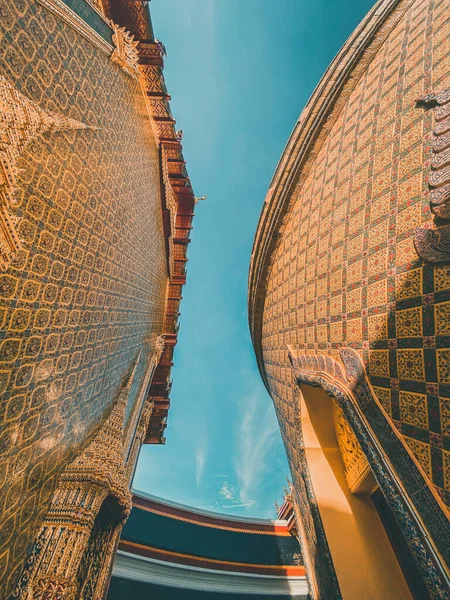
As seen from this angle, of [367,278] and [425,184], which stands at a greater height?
[425,184]

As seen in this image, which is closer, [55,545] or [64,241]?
[55,545]

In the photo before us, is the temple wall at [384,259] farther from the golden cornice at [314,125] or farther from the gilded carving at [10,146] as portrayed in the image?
the gilded carving at [10,146]

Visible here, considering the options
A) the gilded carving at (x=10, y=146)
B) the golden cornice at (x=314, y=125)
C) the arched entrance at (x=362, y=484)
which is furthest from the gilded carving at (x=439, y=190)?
the gilded carving at (x=10, y=146)

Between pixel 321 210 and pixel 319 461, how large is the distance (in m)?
3.88

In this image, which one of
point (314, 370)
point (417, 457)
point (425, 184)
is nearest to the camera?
point (417, 457)

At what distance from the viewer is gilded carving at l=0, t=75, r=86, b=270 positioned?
1.83 metres

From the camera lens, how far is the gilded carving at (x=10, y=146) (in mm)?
1829

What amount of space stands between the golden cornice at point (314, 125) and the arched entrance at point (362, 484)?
2629 mm

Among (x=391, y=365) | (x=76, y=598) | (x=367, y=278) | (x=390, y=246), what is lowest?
(x=76, y=598)

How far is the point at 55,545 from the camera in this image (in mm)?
2281

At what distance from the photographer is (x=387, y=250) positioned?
2.55 m

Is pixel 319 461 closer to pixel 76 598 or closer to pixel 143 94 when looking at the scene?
pixel 76 598

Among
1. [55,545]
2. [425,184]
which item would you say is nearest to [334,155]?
[425,184]

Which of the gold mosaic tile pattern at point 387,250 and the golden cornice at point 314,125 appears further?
the golden cornice at point 314,125
